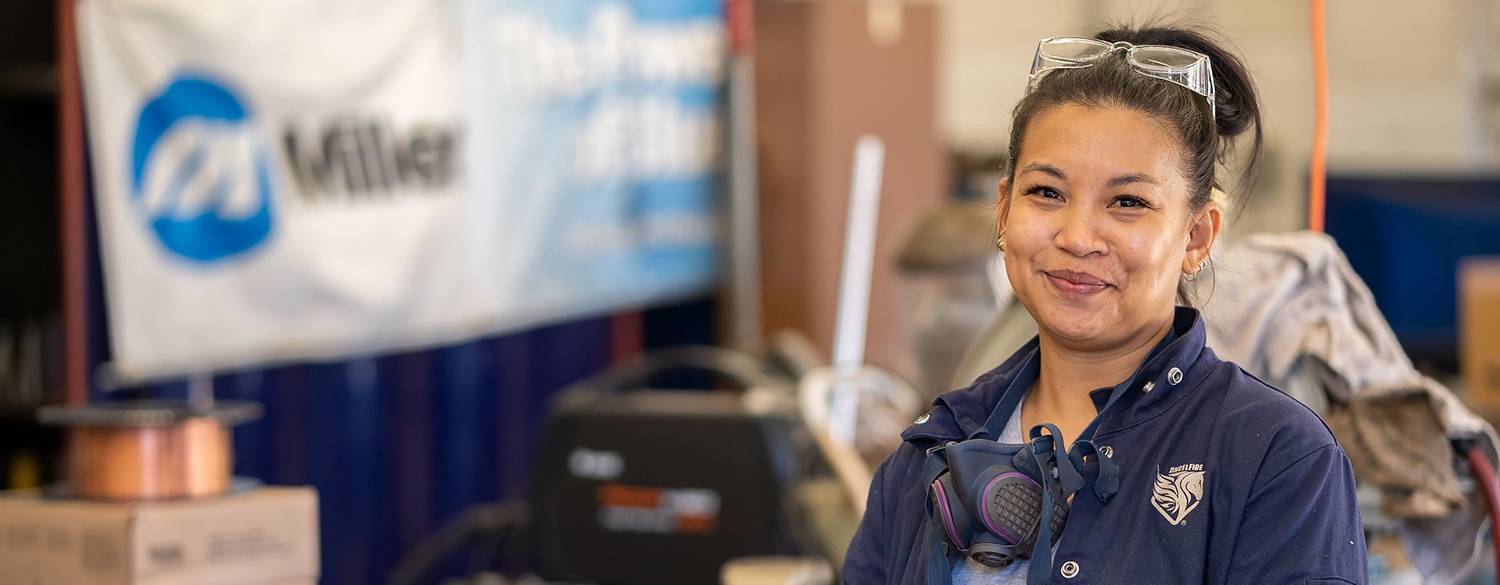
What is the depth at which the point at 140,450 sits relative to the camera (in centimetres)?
223

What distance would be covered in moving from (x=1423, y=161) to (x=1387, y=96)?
0.46m

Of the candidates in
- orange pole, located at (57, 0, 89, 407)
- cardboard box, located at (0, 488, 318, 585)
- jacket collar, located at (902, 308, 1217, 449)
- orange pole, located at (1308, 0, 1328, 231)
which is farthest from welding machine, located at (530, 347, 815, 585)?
jacket collar, located at (902, 308, 1217, 449)

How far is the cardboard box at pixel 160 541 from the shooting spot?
7.07 ft

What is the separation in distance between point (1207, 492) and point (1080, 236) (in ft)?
0.75

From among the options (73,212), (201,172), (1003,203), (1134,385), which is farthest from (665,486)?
(1134,385)

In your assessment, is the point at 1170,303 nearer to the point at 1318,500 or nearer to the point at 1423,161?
the point at 1318,500

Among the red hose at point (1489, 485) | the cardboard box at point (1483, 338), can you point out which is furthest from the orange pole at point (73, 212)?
the cardboard box at point (1483, 338)

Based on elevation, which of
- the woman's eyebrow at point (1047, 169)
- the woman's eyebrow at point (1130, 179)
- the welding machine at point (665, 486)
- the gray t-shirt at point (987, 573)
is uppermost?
the woman's eyebrow at point (1047, 169)

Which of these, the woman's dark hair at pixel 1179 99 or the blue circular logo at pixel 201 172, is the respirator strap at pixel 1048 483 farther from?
the blue circular logo at pixel 201 172

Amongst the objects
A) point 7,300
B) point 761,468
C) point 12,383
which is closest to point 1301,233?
point 761,468

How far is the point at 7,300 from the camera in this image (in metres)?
4.11

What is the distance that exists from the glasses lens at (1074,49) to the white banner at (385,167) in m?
2.34

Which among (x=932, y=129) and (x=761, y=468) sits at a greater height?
(x=932, y=129)

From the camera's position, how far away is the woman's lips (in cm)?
131
